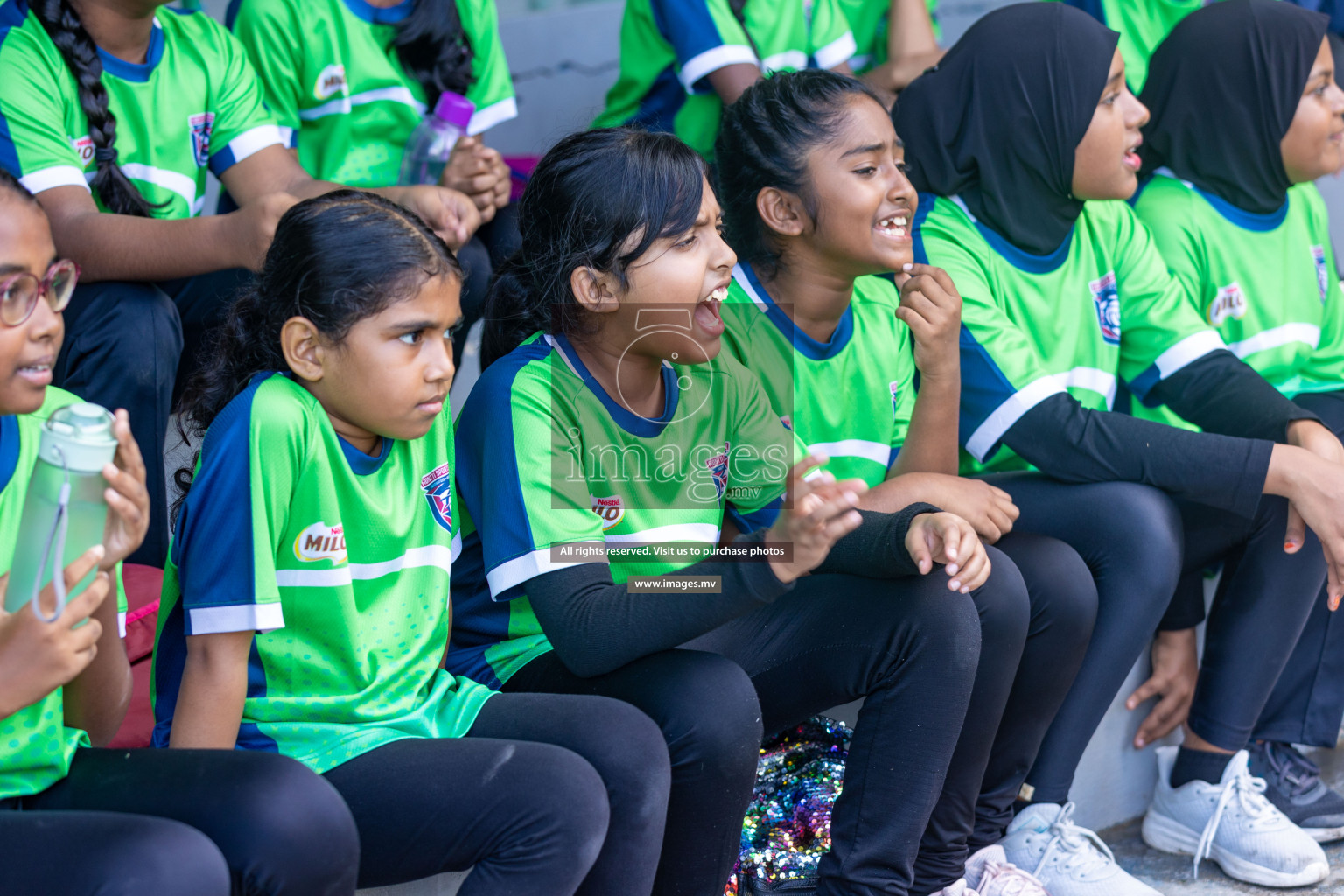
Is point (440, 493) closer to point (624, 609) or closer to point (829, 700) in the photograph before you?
point (624, 609)

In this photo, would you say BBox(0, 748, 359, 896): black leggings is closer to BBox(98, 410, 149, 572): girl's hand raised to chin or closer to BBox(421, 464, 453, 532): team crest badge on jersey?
BBox(98, 410, 149, 572): girl's hand raised to chin

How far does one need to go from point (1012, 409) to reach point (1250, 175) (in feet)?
2.93

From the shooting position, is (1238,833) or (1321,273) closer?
(1238,833)

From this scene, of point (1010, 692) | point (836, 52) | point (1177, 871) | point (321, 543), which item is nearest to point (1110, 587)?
point (1010, 692)

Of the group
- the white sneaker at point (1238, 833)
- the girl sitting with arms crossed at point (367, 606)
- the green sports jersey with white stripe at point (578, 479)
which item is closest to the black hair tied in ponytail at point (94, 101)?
the girl sitting with arms crossed at point (367, 606)

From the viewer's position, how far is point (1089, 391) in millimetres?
2375

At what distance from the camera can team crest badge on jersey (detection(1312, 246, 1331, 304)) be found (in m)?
2.72

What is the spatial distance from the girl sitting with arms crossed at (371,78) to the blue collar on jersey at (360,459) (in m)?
0.93

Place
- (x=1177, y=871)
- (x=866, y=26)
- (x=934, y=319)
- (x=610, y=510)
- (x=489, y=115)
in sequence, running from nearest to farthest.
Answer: (x=610, y=510), (x=934, y=319), (x=1177, y=871), (x=489, y=115), (x=866, y=26)

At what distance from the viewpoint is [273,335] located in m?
1.56

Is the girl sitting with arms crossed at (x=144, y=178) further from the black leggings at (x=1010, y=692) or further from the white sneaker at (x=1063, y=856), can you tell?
the white sneaker at (x=1063, y=856)

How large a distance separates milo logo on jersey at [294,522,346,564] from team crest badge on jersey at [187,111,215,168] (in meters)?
1.14

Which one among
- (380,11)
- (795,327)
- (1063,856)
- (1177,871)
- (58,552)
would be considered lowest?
(1177,871)

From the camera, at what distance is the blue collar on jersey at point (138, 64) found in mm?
2217
